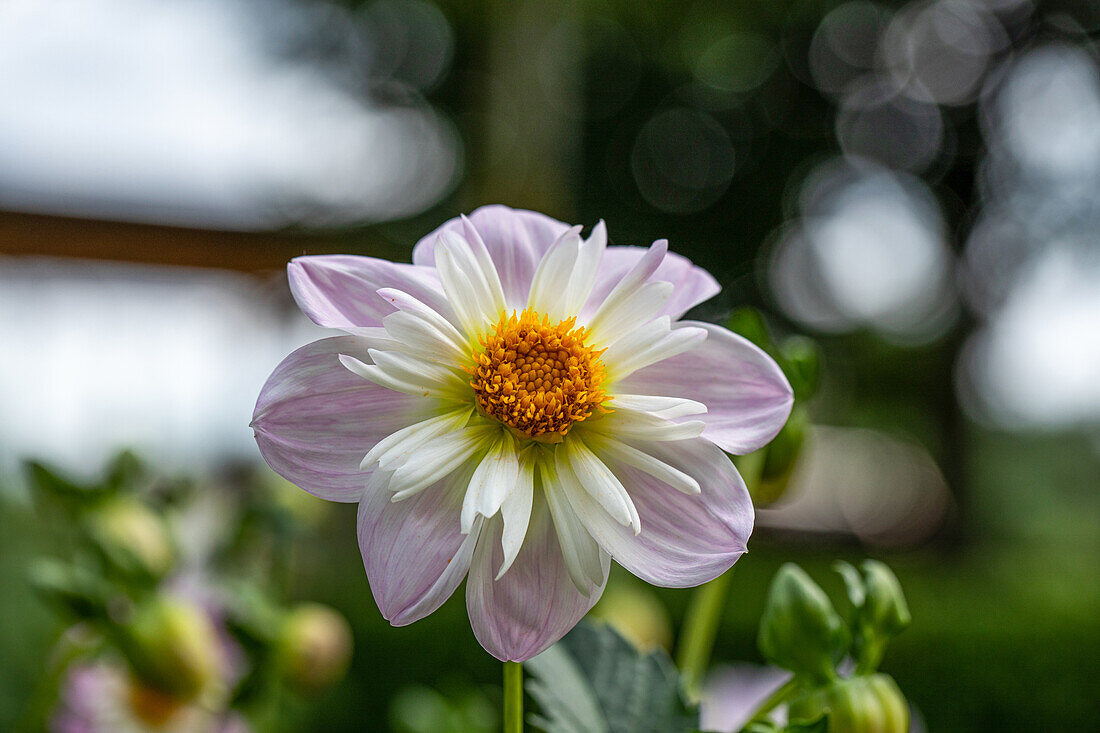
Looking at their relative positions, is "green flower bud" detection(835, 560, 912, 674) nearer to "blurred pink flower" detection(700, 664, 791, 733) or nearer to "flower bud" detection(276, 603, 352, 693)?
"blurred pink flower" detection(700, 664, 791, 733)

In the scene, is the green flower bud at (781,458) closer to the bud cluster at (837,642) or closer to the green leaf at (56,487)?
the bud cluster at (837,642)

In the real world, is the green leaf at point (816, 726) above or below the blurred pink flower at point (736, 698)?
above

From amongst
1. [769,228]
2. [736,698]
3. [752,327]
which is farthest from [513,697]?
[769,228]

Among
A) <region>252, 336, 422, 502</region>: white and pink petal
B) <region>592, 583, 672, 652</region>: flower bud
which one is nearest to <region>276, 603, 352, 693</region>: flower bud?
<region>592, 583, 672, 652</region>: flower bud

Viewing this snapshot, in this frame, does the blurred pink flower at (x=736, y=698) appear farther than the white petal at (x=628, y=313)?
Yes

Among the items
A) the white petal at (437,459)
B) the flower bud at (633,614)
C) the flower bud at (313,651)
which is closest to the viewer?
the white petal at (437,459)

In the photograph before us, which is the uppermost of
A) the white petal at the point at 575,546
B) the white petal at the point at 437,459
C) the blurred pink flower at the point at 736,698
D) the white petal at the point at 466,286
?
the white petal at the point at 466,286

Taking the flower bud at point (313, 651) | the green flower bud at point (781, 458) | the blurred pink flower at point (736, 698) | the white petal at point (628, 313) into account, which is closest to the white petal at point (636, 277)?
the white petal at point (628, 313)
